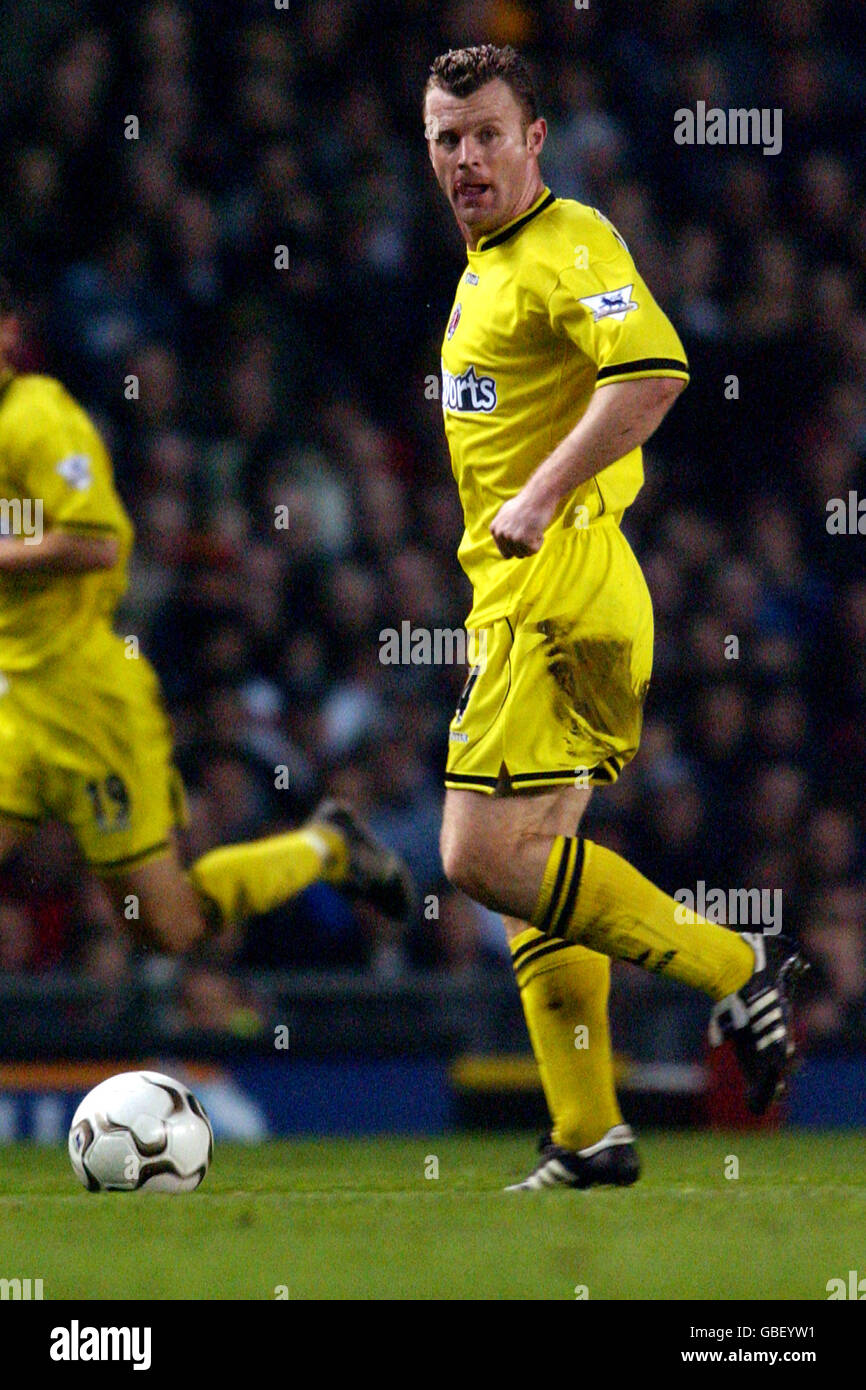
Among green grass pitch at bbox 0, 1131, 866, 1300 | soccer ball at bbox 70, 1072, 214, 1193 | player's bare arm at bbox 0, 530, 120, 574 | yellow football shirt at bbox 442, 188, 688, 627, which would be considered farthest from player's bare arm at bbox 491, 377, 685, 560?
player's bare arm at bbox 0, 530, 120, 574

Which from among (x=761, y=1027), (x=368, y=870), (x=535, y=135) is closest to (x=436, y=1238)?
(x=761, y=1027)

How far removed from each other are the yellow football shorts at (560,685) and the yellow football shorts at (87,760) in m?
1.97

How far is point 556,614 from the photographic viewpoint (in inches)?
181

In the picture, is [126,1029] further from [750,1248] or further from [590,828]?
[750,1248]

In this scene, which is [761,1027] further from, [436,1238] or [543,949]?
[436,1238]

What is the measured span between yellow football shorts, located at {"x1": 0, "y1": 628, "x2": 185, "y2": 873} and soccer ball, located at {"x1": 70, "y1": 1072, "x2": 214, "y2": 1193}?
1.55m

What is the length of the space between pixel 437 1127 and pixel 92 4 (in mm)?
5138

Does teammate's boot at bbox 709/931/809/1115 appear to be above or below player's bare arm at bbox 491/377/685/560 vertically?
below

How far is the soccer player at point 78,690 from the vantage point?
6270mm

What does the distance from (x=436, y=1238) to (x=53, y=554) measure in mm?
2871

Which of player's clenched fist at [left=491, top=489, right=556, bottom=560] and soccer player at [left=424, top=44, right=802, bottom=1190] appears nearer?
player's clenched fist at [left=491, top=489, right=556, bottom=560]

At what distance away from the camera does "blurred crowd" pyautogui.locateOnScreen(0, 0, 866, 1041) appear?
352 inches

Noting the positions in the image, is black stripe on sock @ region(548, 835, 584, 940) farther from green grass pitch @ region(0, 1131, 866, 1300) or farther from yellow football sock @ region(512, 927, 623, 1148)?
green grass pitch @ region(0, 1131, 866, 1300)

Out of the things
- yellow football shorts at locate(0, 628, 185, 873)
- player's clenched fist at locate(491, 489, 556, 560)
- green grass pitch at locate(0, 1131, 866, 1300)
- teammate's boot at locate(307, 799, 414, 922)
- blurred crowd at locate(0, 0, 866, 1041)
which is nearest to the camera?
green grass pitch at locate(0, 1131, 866, 1300)
